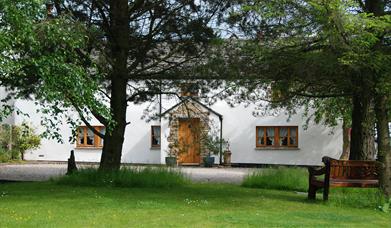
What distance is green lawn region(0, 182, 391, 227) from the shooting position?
9000 mm

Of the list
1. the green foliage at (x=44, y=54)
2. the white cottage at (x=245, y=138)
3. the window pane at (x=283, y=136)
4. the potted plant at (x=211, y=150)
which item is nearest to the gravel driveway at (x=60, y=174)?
the potted plant at (x=211, y=150)

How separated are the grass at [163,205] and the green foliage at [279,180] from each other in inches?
3.3

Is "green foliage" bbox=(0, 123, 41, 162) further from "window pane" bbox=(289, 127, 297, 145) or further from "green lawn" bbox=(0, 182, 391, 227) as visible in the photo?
"green lawn" bbox=(0, 182, 391, 227)

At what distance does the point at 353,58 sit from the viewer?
35.2ft

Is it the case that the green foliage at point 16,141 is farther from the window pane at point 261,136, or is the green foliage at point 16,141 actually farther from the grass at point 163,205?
the grass at point 163,205

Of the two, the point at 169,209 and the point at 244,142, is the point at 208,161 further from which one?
the point at 169,209

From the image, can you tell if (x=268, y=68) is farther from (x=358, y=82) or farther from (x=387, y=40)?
(x=387, y=40)

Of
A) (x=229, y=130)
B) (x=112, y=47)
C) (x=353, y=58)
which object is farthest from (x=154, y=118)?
(x=229, y=130)

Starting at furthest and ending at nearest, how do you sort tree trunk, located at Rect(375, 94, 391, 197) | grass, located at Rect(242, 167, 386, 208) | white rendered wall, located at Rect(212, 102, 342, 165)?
1. white rendered wall, located at Rect(212, 102, 342, 165)
2. grass, located at Rect(242, 167, 386, 208)
3. tree trunk, located at Rect(375, 94, 391, 197)

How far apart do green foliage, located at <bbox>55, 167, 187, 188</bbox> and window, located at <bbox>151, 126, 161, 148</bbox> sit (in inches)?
622

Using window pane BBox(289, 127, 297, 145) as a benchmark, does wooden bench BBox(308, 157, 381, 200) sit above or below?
below

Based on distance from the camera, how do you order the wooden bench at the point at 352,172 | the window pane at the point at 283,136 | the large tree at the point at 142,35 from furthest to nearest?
the window pane at the point at 283,136, the large tree at the point at 142,35, the wooden bench at the point at 352,172

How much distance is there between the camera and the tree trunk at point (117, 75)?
1570 cm

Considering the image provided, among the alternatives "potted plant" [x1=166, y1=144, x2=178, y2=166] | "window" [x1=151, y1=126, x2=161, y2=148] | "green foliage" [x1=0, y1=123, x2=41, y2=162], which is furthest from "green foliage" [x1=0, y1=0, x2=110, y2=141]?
"green foliage" [x1=0, y1=123, x2=41, y2=162]
